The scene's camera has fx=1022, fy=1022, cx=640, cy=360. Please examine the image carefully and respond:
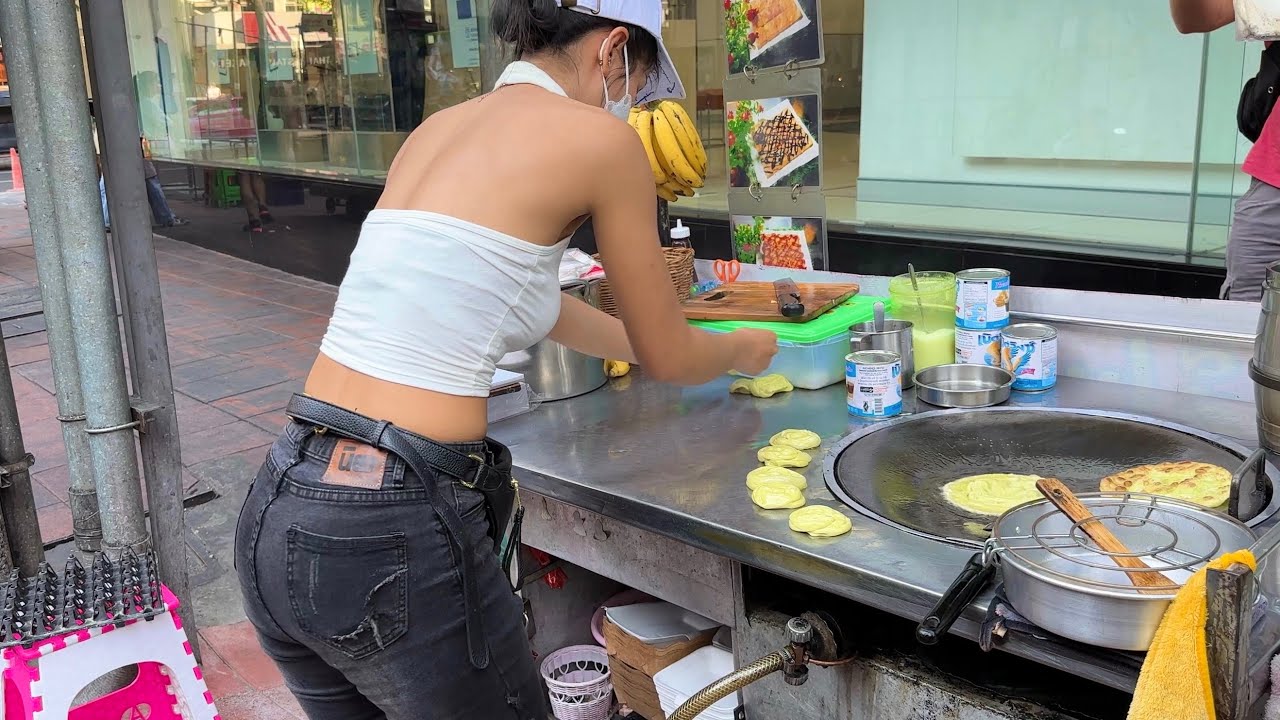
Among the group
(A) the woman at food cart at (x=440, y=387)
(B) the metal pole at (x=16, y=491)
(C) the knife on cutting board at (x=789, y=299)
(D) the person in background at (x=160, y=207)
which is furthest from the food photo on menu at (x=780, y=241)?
(D) the person in background at (x=160, y=207)

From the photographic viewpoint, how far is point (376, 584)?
1.39 metres

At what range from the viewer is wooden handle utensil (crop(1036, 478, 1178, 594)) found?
1.18 meters

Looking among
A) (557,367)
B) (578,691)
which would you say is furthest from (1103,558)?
(578,691)

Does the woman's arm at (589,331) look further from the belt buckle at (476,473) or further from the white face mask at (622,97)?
the belt buckle at (476,473)

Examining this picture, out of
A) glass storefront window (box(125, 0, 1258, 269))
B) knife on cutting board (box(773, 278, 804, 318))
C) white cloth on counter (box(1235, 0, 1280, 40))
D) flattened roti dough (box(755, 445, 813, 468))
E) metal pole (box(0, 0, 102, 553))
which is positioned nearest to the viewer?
white cloth on counter (box(1235, 0, 1280, 40))

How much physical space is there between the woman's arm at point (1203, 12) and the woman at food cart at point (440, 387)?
4.20ft

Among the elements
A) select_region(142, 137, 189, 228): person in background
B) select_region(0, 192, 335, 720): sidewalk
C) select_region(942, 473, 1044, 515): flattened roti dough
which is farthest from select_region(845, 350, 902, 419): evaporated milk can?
select_region(142, 137, 189, 228): person in background

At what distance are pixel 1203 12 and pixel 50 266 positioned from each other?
2637 mm

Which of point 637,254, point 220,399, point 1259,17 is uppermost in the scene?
point 1259,17

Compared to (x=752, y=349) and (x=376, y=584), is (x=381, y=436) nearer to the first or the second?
(x=376, y=584)

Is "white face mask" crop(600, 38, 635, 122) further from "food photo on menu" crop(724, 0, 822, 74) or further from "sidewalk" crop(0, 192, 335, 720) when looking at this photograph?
"sidewalk" crop(0, 192, 335, 720)

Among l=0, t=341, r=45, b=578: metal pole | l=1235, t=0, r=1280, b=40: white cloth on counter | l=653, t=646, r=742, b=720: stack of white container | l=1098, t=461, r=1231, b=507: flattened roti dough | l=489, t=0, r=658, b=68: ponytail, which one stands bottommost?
l=653, t=646, r=742, b=720: stack of white container

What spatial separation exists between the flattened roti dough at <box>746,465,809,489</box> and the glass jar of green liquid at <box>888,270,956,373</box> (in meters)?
0.63

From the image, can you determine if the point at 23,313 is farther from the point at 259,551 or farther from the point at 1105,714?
the point at 1105,714
